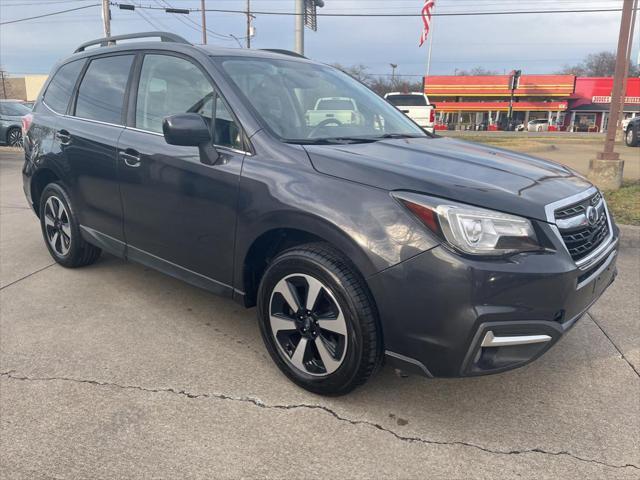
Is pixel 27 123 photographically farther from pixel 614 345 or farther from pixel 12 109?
pixel 12 109

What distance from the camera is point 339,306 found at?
8.14 feet

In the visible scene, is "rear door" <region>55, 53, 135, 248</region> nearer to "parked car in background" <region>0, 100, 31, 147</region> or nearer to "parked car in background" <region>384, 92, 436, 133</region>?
"parked car in background" <region>384, 92, 436, 133</region>

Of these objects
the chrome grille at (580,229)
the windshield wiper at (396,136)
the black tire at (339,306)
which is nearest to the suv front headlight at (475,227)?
the chrome grille at (580,229)

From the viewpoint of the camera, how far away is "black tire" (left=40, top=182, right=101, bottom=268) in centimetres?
432

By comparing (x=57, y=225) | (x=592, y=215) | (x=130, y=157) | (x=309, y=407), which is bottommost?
(x=309, y=407)

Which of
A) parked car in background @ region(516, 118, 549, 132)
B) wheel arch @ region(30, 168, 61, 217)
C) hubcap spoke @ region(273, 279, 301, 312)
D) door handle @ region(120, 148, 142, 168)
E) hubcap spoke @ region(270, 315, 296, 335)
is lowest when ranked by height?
parked car in background @ region(516, 118, 549, 132)

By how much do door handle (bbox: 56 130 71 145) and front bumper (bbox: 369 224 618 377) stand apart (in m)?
2.98

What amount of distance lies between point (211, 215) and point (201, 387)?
946mm

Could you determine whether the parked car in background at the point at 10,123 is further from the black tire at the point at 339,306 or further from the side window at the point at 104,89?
the black tire at the point at 339,306

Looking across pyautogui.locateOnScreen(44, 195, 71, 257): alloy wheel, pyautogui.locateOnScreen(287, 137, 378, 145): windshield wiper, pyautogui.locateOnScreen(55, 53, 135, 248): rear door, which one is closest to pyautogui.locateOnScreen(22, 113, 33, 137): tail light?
pyautogui.locateOnScreen(55, 53, 135, 248): rear door

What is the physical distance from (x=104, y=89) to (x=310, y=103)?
1.72 metres

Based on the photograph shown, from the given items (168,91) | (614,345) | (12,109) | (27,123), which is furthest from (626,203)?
(12,109)

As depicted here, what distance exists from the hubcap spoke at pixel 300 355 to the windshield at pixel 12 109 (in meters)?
17.3

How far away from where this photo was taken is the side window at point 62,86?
442 centimetres
